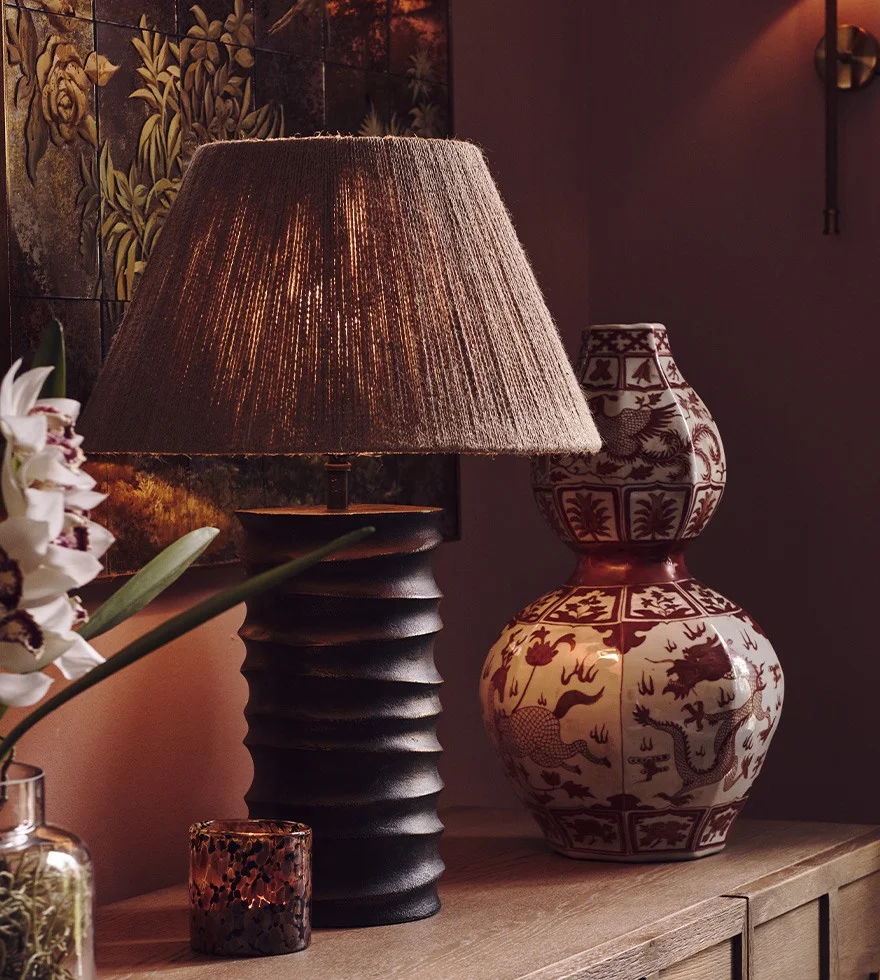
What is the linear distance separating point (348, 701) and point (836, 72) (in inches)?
44.9

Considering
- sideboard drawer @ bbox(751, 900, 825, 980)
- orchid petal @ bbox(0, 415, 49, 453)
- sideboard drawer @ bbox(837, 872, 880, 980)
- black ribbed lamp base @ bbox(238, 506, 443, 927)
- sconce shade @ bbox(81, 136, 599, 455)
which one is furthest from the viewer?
sideboard drawer @ bbox(837, 872, 880, 980)

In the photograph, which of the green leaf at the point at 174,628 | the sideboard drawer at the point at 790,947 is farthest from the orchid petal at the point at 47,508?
the sideboard drawer at the point at 790,947

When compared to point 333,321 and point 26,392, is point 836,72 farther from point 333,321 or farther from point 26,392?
point 26,392

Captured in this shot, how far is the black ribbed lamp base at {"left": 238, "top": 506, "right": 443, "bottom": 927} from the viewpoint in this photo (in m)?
1.41

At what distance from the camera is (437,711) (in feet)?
4.83

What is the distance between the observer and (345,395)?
1256 millimetres

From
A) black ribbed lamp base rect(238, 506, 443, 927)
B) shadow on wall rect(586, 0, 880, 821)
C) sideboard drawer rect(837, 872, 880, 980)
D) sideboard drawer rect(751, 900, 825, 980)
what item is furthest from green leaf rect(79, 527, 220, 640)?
shadow on wall rect(586, 0, 880, 821)

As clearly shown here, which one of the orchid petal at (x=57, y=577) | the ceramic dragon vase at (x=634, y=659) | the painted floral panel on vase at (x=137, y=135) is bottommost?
the ceramic dragon vase at (x=634, y=659)

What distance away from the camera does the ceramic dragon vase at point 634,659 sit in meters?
1.62

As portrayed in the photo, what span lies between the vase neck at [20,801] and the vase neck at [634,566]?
0.90m

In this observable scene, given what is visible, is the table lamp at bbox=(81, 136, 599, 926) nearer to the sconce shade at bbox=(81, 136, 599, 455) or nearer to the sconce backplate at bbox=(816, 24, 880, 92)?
the sconce shade at bbox=(81, 136, 599, 455)

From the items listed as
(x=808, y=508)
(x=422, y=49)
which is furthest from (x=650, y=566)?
(x=422, y=49)

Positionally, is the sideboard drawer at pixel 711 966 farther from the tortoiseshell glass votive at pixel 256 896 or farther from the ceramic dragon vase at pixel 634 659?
the tortoiseshell glass votive at pixel 256 896

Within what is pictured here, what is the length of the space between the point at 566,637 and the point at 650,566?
13cm
